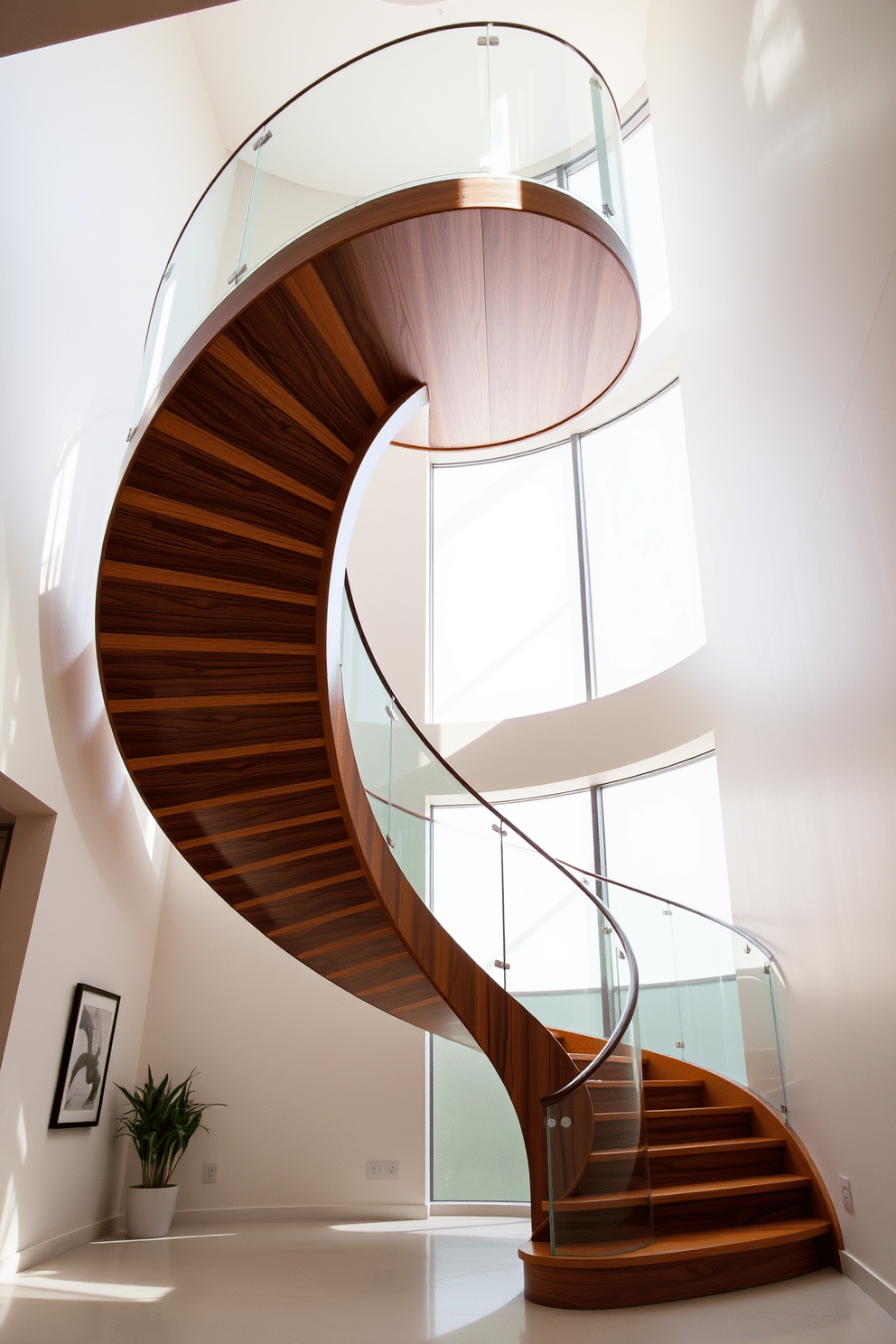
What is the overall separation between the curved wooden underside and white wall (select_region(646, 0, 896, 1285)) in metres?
0.94

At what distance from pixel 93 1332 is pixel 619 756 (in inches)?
186

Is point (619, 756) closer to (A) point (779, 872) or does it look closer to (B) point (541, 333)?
(A) point (779, 872)

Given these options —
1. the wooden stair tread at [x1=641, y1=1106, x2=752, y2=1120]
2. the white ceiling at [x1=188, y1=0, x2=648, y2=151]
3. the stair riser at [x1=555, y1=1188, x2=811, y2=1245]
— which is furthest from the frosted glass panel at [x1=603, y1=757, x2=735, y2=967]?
the white ceiling at [x1=188, y1=0, x2=648, y2=151]

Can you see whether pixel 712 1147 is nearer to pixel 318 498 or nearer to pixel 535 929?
pixel 535 929

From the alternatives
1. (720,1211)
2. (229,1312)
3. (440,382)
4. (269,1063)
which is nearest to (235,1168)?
(269,1063)

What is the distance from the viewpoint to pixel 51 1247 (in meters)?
5.00

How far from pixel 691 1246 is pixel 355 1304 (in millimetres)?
1409

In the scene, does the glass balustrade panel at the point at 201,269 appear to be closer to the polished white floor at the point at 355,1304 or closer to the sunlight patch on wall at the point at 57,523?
the sunlight patch on wall at the point at 57,523

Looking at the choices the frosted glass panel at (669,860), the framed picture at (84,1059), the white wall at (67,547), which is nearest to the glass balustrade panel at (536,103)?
the white wall at (67,547)

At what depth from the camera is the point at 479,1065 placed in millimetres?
6801

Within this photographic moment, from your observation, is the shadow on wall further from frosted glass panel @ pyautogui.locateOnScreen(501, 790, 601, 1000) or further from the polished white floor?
frosted glass panel @ pyautogui.locateOnScreen(501, 790, 601, 1000)

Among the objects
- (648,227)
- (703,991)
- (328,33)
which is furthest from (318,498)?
(328,33)

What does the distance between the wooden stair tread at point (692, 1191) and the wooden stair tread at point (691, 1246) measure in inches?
5.5

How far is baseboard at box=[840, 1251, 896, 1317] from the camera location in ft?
10.6
